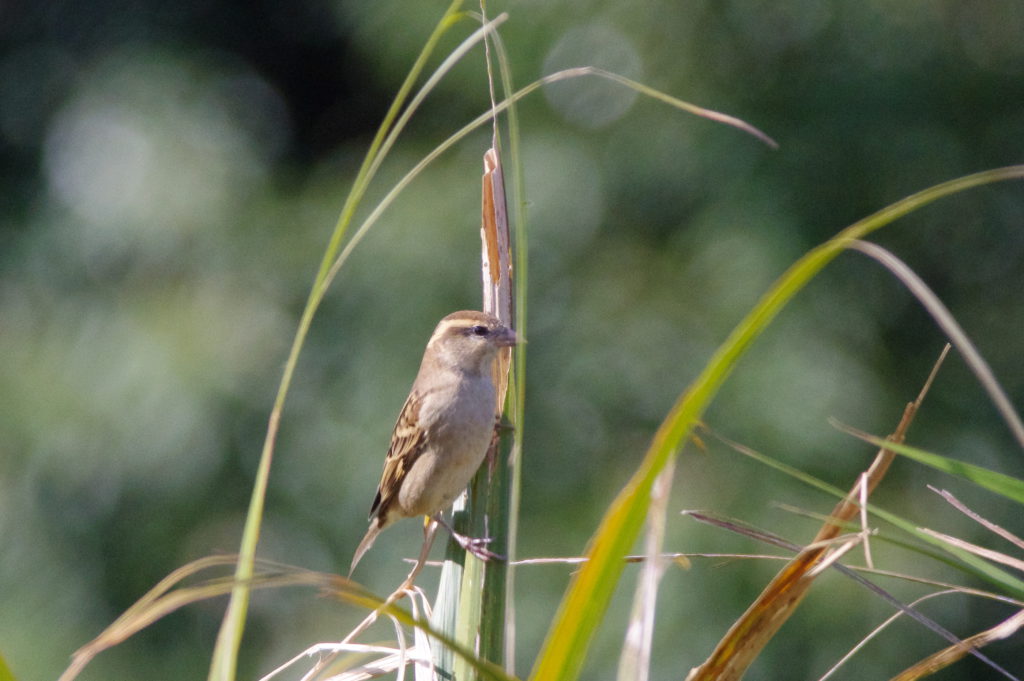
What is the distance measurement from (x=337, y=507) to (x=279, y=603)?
720 millimetres

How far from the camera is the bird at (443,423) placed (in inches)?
115

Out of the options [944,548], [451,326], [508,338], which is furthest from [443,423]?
[944,548]

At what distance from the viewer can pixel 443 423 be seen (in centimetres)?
318

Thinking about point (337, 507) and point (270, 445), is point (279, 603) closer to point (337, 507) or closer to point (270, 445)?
point (337, 507)

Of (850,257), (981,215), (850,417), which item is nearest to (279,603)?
(850,417)

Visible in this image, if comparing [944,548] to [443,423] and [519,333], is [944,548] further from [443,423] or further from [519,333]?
[443,423]

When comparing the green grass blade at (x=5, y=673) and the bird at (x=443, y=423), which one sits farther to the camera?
the bird at (x=443, y=423)

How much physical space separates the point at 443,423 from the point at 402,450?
35 centimetres

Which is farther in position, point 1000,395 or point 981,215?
point 981,215

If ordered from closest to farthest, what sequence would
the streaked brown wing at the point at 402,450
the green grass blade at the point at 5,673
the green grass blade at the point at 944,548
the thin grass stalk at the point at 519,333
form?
the green grass blade at the point at 5,673 → the green grass blade at the point at 944,548 → the thin grass stalk at the point at 519,333 → the streaked brown wing at the point at 402,450

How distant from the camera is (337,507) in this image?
224 inches

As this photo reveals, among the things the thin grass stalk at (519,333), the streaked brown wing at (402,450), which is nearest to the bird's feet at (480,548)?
the thin grass stalk at (519,333)

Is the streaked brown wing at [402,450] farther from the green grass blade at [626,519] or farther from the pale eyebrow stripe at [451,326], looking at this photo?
the green grass blade at [626,519]

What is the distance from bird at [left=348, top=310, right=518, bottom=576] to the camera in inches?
115
